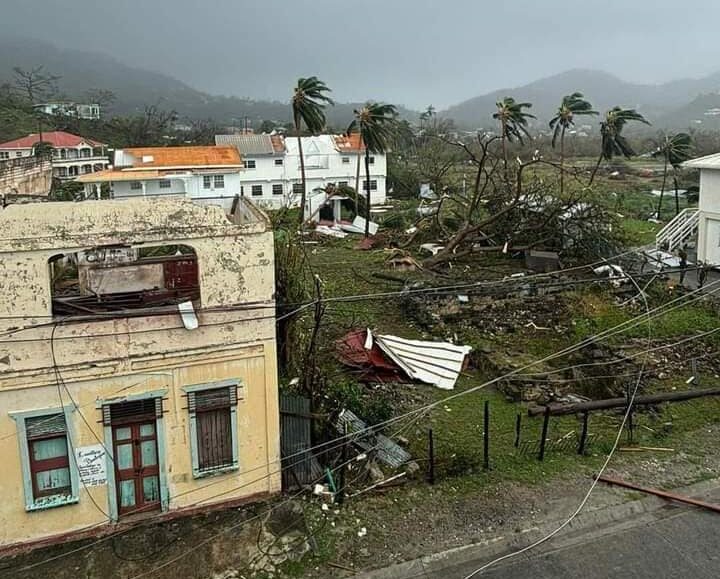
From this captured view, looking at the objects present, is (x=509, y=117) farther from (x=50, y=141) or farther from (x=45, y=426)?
(x=50, y=141)

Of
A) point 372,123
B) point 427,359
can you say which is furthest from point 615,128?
point 427,359

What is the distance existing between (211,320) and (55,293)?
3.33 meters

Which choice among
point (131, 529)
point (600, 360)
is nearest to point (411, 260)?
point (600, 360)

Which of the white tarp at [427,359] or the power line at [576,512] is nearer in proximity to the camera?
the power line at [576,512]

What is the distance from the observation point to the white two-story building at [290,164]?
47781 millimetres

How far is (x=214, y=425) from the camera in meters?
10.1

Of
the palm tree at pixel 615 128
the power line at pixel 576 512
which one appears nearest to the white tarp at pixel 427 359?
the power line at pixel 576 512

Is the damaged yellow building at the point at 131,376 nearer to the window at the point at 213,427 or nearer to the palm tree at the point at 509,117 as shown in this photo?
the window at the point at 213,427

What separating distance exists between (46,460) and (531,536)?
7.47m

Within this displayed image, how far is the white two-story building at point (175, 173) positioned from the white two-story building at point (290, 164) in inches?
153

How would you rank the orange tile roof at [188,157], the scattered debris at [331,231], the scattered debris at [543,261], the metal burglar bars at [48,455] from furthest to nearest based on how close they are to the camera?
the orange tile roof at [188,157] → the scattered debris at [331,231] → the scattered debris at [543,261] → the metal burglar bars at [48,455]

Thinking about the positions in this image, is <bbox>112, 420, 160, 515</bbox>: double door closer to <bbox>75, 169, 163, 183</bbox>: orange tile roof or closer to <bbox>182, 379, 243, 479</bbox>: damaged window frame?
<bbox>182, 379, 243, 479</bbox>: damaged window frame

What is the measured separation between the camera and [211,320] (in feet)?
32.0

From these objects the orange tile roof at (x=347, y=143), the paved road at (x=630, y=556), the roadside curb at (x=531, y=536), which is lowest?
the paved road at (x=630, y=556)
